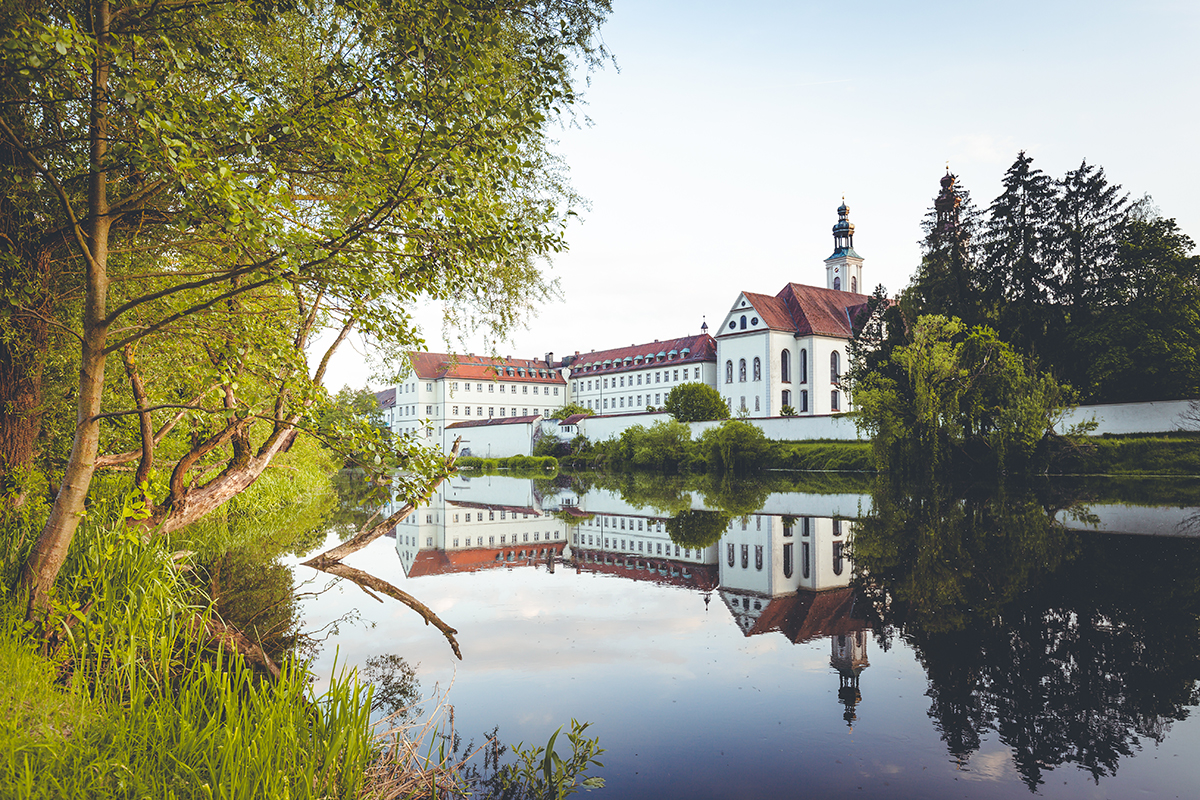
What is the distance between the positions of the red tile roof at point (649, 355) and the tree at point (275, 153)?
62.2m

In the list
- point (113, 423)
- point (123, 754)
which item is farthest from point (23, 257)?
point (123, 754)

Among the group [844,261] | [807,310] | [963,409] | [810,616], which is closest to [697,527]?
[810,616]

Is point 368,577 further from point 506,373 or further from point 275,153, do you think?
point 506,373

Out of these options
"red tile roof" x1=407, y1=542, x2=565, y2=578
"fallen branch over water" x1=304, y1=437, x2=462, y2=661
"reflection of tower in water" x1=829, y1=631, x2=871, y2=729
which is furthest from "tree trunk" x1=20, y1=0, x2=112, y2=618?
"red tile roof" x1=407, y1=542, x2=565, y2=578

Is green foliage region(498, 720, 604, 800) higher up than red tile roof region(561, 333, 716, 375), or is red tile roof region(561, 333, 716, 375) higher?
red tile roof region(561, 333, 716, 375)

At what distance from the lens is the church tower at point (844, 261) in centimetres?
7294

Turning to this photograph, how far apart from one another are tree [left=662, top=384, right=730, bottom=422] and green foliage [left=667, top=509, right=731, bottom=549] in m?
27.6

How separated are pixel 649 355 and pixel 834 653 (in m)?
67.0

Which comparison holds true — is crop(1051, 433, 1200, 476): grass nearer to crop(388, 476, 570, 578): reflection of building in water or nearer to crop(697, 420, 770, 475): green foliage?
crop(697, 420, 770, 475): green foliage

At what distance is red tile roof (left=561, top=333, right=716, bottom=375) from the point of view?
67.2m

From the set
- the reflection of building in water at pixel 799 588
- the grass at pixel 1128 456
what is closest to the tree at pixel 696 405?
the grass at pixel 1128 456

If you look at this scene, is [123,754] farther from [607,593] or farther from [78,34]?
[607,593]

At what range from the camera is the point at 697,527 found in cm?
1478

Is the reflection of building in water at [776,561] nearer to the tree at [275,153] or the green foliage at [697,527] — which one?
the green foliage at [697,527]
